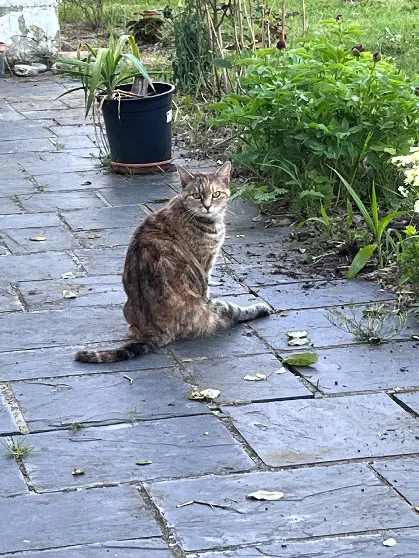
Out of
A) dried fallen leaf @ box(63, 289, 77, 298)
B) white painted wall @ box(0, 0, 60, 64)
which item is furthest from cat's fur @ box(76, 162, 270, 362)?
white painted wall @ box(0, 0, 60, 64)

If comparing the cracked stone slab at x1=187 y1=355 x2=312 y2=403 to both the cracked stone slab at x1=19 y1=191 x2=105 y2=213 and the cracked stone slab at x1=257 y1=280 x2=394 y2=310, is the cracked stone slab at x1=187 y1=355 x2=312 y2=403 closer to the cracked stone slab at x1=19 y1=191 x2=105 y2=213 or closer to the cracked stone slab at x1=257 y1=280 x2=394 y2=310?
the cracked stone slab at x1=257 y1=280 x2=394 y2=310

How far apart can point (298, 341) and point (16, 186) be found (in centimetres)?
331

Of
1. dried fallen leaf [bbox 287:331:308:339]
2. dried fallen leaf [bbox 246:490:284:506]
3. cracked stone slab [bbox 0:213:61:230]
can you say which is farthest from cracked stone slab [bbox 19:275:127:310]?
dried fallen leaf [bbox 246:490:284:506]

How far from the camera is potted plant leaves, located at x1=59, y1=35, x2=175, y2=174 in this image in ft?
24.5

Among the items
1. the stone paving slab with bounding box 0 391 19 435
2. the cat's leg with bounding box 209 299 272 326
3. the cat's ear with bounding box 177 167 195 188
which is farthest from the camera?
the cat's ear with bounding box 177 167 195 188

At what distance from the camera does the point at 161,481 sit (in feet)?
12.0

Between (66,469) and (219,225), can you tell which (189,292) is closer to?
(219,225)

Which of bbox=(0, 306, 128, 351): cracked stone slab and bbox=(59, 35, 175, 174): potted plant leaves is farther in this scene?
bbox=(59, 35, 175, 174): potted plant leaves

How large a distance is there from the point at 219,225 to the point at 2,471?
195cm

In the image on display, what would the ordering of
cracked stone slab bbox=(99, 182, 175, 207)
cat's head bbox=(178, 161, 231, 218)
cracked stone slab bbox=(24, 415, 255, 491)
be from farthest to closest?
cracked stone slab bbox=(99, 182, 175, 207), cat's head bbox=(178, 161, 231, 218), cracked stone slab bbox=(24, 415, 255, 491)

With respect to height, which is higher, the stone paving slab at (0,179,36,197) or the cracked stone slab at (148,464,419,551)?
the cracked stone slab at (148,464,419,551)

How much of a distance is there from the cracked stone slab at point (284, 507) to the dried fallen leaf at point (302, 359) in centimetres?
91

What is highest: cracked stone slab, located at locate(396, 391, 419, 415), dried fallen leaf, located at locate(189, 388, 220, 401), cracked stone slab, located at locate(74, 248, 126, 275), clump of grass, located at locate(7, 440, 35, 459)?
clump of grass, located at locate(7, 440, 35, 459)

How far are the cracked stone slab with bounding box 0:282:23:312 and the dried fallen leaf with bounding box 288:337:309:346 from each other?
4.54ft
